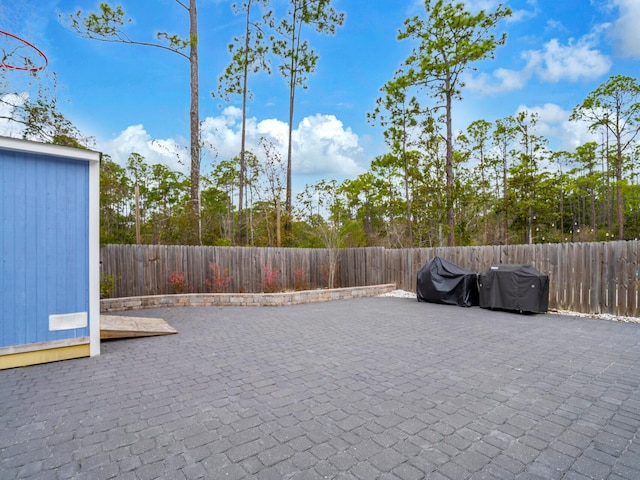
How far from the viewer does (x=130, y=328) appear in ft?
16.5

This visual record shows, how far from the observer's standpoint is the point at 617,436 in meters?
2.26

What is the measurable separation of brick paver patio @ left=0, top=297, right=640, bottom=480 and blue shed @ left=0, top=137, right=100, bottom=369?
0.35 meters

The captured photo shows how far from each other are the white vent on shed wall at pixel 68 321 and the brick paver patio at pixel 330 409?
450 mm

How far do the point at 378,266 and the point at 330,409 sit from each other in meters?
9.21

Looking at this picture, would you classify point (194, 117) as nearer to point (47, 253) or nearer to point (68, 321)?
point (47, 253)

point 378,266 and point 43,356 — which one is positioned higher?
point 378,266

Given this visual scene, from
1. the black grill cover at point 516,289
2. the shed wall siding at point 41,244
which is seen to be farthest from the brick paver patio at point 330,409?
the black grill cover at point 516,289

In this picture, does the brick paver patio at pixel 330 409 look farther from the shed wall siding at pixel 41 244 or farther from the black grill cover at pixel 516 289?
the black grill cover at pixel 516 289

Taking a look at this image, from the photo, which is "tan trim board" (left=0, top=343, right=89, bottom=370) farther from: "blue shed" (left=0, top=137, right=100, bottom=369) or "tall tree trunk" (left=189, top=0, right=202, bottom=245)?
"tall tree trunk" (left=189, top=0, right=202, bottom=245)

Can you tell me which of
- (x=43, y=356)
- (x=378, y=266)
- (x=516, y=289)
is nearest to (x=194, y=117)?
(x=378, y=266)

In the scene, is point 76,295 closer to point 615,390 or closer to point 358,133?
point 615,390

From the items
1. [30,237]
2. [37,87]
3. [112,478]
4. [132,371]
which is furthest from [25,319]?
[37,87]

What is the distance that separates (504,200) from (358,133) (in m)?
9.38

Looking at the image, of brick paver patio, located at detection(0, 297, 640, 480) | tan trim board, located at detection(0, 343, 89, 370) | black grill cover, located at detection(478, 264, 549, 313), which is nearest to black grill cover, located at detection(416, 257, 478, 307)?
black grill cover, located at detection(478, 264, 549, 313)
